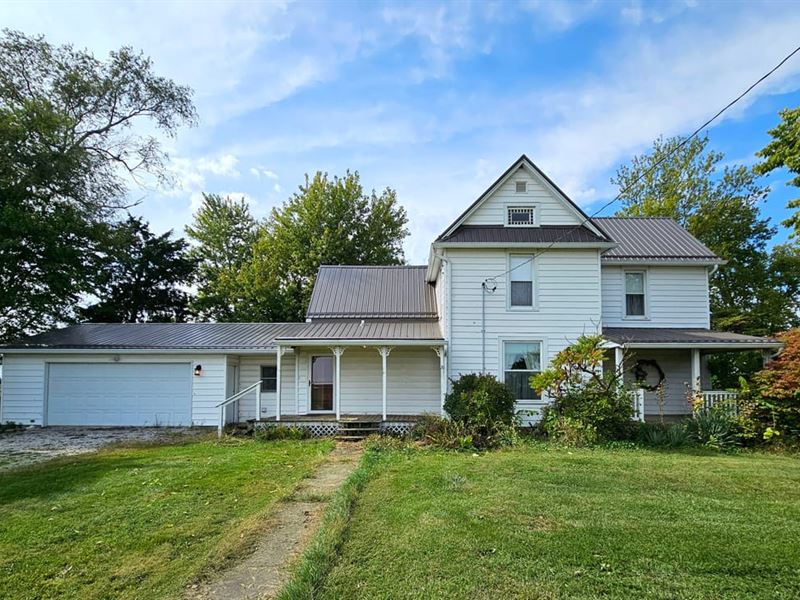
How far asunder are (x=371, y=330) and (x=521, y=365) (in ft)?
14.7

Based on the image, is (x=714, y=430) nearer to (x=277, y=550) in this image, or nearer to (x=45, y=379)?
(x=277, y=550)

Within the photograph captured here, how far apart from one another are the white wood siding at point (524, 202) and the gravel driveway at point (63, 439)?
1055 cm

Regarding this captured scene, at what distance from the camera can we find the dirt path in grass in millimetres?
3883

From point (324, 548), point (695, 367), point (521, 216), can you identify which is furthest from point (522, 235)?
point (324, 548)

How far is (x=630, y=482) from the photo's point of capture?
723 cm

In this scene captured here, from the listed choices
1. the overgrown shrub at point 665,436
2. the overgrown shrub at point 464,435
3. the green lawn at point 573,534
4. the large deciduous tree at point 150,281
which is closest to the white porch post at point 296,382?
the overgrown shrub at point 464,435

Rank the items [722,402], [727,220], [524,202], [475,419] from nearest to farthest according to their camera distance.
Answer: [475,419]
[722,402]
[524,202]
[727,220]

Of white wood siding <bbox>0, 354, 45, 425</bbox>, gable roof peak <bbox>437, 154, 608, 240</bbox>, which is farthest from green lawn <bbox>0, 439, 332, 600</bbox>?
gable roof peak <bbox>437, 154, 608, 240</bbox>

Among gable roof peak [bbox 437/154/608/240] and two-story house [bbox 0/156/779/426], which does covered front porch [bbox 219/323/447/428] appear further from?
gable roof peak [bbox 437/154/608/240]

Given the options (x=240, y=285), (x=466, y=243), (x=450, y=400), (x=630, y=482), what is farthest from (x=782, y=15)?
(x=240, y=285)

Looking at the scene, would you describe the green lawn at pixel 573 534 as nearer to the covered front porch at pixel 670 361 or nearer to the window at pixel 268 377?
the covered front porch at pixel 670 361

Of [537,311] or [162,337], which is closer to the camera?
[537,311]

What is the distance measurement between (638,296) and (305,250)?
19659 mm

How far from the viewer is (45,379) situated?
1555 cm
